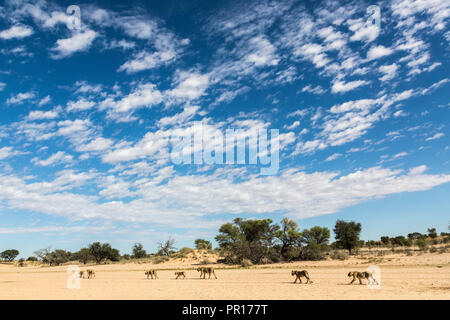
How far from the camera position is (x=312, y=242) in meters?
48.8

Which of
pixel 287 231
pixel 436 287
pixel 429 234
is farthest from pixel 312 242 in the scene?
pixel 429 234

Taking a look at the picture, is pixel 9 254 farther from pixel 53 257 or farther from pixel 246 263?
pixel 246 263

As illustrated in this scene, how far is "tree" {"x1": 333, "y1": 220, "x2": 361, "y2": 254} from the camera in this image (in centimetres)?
5688

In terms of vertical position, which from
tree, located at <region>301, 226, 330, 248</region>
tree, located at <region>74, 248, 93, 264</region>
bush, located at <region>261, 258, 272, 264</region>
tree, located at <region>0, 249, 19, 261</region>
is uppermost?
tree, located at <region>301, 226, 330, 248</region>

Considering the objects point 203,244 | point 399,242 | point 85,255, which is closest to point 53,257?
point 85,255

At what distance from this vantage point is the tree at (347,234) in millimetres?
56875

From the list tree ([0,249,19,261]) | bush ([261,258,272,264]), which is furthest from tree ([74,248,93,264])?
tree ([0,249,19,261])

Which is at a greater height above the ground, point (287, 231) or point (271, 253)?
point (287, 231)

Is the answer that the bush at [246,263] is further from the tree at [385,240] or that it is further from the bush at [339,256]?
the tree at [385,240]

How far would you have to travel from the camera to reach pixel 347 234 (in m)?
57.1

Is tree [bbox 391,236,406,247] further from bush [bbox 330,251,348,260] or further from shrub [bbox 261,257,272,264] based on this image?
shrub [bbox 261,257,272,264]

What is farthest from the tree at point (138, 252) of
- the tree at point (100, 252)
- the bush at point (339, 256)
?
the bush at point (339, 256)
